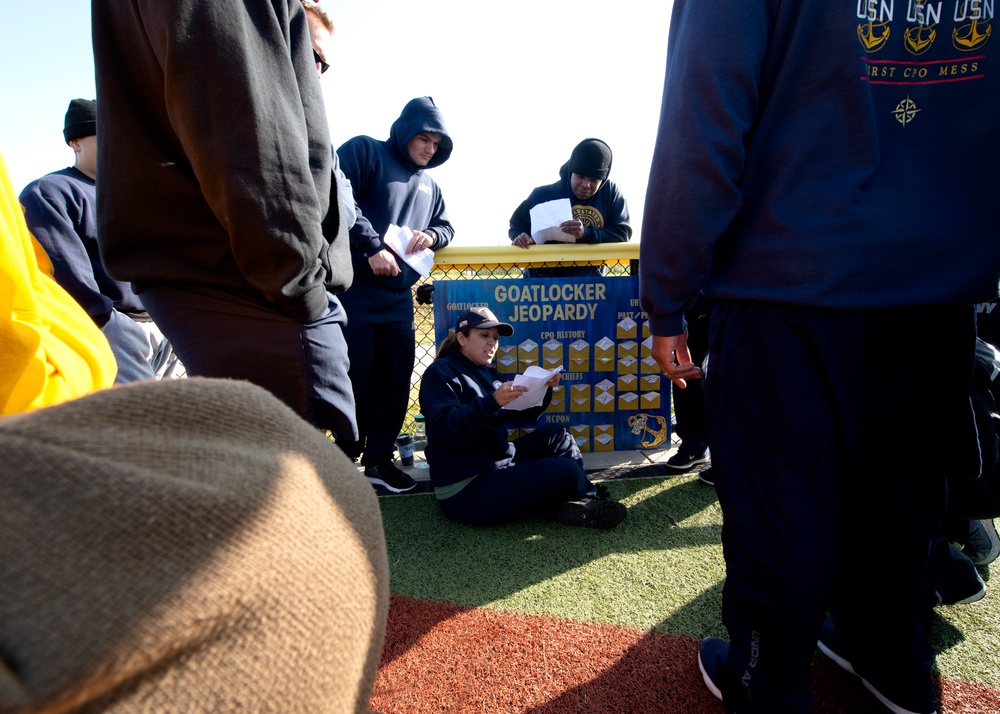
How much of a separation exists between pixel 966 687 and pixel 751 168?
175cm

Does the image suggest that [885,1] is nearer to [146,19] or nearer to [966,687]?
[146,19]

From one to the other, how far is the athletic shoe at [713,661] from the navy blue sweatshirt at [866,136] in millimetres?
1149

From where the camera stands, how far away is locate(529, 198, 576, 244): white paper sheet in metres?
4.26

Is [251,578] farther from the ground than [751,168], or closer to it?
closer to it

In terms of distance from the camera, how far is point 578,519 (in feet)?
10.2

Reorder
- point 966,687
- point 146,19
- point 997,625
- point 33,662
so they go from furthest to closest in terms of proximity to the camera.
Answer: point 997,625 → point 966,687 → point 146,19 → point 33,662

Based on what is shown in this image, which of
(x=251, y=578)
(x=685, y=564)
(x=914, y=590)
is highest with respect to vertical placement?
(x=251, y=578)

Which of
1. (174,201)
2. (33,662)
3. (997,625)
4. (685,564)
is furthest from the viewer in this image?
(685,564)

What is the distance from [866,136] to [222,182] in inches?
60.7

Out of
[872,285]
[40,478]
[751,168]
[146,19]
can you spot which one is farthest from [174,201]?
[872,285]

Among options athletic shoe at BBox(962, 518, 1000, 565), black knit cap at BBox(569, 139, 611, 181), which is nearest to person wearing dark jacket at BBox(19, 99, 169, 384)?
black knit cap at BBox(569, 139, 611, 181)

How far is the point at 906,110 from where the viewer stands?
147 centimetres

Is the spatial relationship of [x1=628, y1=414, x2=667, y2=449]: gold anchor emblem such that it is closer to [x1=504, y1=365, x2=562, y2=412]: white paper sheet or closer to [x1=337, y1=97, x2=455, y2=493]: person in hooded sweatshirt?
[x1=504, y1=365, x2=562, y2=412]: white paper sheet

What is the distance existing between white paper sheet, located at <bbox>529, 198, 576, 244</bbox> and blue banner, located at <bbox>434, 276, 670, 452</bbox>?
36 cm
